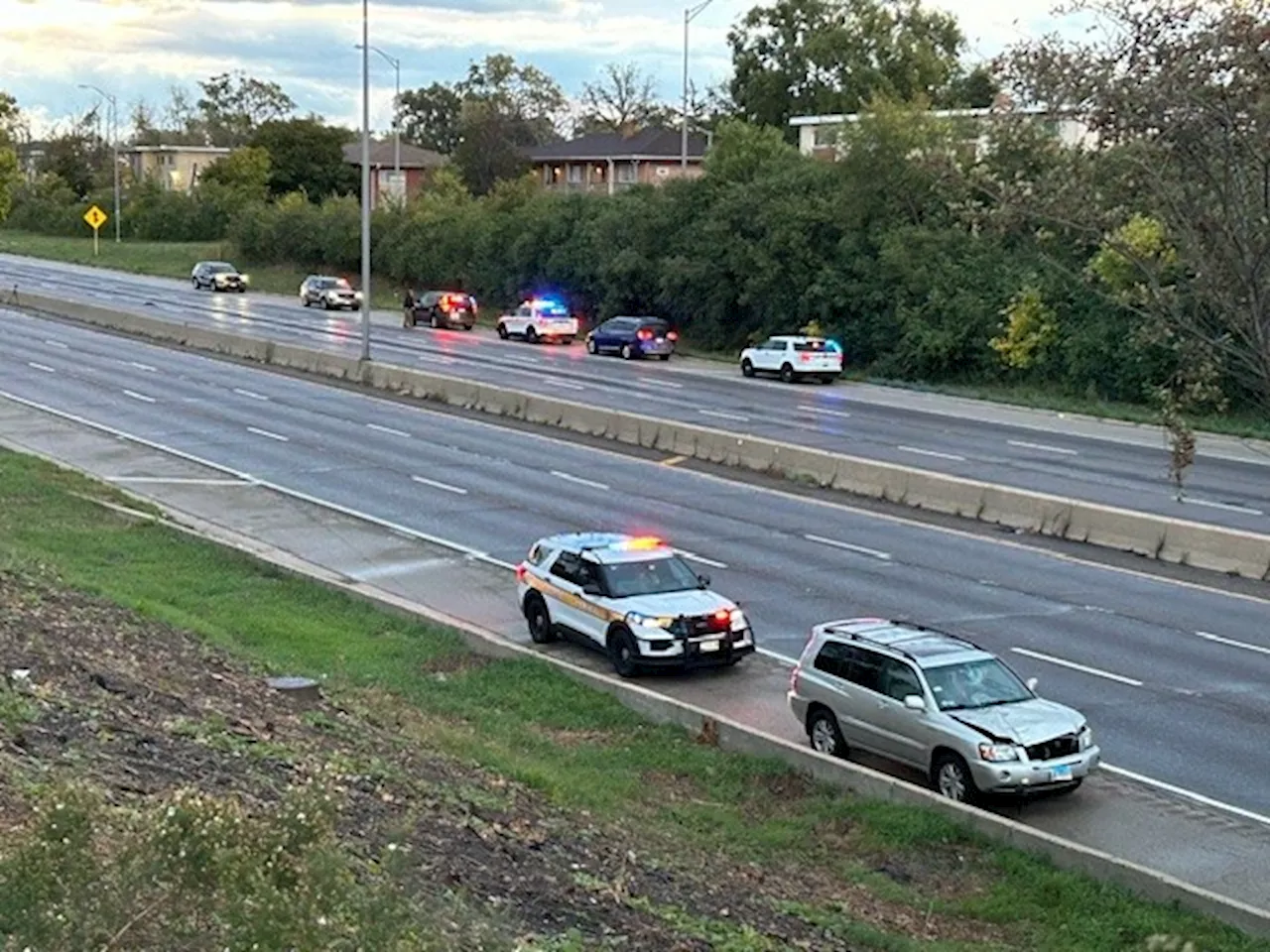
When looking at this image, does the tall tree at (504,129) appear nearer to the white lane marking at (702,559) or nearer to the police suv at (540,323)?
the police suv at (540,323)

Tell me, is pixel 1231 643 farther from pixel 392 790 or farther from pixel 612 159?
pixel 612 159

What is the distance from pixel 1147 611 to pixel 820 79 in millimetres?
84972

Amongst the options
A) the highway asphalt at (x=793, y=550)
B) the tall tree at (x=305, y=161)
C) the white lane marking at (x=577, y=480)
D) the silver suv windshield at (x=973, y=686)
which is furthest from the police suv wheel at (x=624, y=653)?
the tall tree at (x=305, y=161)

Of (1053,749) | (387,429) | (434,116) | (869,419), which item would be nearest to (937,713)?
(1053,749)

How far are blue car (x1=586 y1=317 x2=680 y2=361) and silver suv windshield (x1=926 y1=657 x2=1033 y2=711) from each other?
44828 millimetres

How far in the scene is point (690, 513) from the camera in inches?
1126

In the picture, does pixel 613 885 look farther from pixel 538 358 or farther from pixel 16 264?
pixel 16 264

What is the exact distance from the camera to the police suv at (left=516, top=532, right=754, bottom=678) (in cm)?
1858

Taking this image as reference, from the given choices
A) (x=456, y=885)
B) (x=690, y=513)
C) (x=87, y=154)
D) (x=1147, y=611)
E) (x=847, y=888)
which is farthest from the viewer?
(x=87, y=154)

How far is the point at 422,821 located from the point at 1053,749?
5928 millimetres

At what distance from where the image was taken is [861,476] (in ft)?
100

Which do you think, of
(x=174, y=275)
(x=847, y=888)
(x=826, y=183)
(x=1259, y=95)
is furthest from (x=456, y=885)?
(x=174, y=275)

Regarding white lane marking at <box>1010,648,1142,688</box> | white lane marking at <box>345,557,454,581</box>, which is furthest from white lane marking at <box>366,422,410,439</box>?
white lane marking at <box>1010,648,1142,688</box>

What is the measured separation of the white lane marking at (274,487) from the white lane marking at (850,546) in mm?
5080
